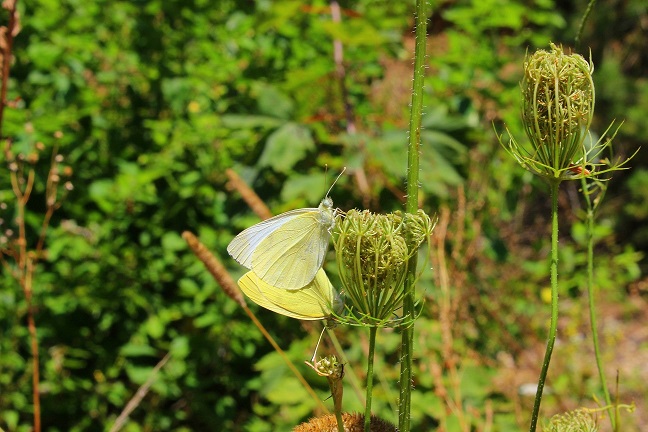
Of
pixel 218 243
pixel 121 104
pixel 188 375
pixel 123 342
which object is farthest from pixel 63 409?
pixel 121 104

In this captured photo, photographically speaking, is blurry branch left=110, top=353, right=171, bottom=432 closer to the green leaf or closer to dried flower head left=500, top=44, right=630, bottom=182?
dried flower head left=500, top=44, right=630, bottom=182

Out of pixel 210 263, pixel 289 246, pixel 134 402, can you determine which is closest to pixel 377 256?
pixel 289 246

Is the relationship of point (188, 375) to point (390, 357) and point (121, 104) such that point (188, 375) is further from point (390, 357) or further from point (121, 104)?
point (121, 104)

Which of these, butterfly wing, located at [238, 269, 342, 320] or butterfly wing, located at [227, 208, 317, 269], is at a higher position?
butterfly wing, located at [238, 269, 342, 320]

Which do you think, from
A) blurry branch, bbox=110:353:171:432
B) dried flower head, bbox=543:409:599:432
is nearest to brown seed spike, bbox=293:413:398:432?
dried flower head, bbox=543:409:599:432

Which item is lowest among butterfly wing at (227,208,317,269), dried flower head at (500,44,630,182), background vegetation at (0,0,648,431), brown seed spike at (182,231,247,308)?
background vegetation at (0,0,648,431)

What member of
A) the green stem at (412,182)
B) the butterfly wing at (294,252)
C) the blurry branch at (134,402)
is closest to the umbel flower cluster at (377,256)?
the green stem at (412,182)

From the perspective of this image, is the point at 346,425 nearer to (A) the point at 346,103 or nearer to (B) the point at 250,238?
(B) the point at 250,238

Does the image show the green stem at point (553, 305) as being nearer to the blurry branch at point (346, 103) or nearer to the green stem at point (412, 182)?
the green stem at point (412, 182)
